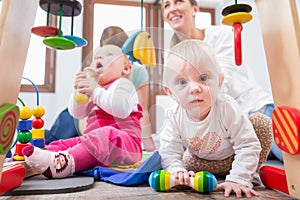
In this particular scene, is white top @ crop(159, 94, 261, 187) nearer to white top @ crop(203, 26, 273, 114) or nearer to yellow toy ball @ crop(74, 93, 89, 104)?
yellow toy ball @ crop(74, 93, 89, 104)

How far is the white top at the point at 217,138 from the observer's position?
609 millimetres

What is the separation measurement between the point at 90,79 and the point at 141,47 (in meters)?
0.15

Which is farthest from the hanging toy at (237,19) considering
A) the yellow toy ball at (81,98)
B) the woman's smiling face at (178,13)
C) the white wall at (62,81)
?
the white wall at (62,81)

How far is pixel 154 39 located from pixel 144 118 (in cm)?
25

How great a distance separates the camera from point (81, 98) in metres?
0.69

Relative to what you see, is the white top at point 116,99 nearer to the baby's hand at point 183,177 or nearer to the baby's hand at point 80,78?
the baby's hand at point 80,78

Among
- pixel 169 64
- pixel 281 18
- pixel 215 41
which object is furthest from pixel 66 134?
pixel 281 18

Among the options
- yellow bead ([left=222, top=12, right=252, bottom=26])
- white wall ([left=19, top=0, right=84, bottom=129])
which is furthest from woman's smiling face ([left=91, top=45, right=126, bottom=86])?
white wall ([left=19, top=0, right=84, bottom=129])

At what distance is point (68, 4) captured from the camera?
47 centimetres

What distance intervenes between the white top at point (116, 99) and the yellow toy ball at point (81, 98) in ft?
0.06

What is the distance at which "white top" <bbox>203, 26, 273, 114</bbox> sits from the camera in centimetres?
111

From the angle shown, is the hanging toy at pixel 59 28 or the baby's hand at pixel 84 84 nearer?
the hanging toy at pixel 59 28

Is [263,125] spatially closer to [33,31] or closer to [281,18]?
[281,18]

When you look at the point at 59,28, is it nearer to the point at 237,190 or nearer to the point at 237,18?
the point at 237,18
